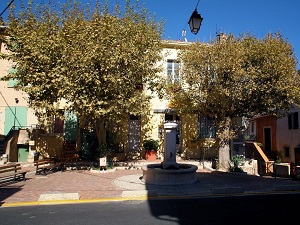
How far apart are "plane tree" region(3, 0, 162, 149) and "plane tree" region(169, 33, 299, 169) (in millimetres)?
2572

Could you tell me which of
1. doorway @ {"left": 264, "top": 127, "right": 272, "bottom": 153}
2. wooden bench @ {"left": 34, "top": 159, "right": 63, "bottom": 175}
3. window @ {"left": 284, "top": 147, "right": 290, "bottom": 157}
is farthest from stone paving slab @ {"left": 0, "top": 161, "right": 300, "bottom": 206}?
doorway @ {"left": 264, "top": 127, "right": 272, "bottom": 153}

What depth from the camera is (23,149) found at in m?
16.9

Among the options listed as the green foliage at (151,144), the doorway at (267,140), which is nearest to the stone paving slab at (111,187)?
the green foliage at (151,144)

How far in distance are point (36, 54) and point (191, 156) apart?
12.2 m

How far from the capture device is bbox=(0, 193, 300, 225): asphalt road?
6.10m

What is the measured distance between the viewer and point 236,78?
43.0ft

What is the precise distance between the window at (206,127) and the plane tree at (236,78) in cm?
394

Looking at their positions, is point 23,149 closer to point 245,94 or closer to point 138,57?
point 138,57

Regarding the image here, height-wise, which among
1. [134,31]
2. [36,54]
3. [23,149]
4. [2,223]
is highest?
[134,31]

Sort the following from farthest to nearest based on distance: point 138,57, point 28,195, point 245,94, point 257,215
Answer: point 245,94 → point 138,57 → point 28,195 → point 257,215

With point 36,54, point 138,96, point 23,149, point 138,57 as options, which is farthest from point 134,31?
point 23,149

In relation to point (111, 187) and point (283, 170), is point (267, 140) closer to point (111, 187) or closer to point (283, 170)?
point (283, 170)

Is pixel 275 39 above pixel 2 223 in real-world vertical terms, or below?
above

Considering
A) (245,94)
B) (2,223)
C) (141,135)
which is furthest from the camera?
(141,135)
